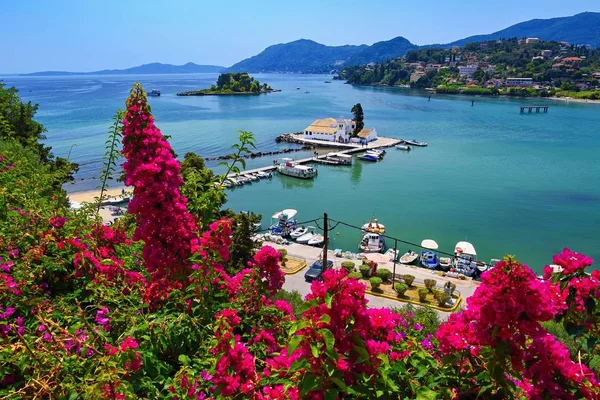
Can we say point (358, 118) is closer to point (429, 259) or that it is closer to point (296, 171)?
point (296, 171)

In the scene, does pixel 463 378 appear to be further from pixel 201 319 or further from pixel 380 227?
pixel 380 227

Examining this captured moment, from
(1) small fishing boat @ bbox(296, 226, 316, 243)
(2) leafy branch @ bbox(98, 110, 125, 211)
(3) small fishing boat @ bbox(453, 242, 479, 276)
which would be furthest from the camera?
(1) small fishing boat @ bbox(296, 226, 316, 243)

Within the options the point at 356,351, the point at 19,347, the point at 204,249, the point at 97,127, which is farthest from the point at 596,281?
the point at 97,127

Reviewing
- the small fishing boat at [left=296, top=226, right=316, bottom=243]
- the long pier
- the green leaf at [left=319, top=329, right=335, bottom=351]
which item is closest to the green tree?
the long pier

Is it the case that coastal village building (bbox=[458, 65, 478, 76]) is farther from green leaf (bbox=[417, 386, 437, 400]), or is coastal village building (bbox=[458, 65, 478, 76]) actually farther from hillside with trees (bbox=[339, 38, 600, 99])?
green leaf (bbox=[417, 386, 437, 400])

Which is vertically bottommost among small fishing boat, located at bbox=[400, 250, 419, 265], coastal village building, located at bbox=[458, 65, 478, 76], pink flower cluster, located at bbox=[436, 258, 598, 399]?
small fishing boat, located at bbox=[400, 250, 419, 265]

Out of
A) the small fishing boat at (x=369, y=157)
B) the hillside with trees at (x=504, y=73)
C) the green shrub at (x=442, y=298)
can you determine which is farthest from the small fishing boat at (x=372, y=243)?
the hillside with trees at (x=504, y=73)
